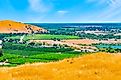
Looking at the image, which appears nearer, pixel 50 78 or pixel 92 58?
pixel 50 78

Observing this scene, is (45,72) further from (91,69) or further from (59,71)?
(91,69)

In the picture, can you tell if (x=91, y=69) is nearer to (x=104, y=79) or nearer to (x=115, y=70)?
(x=115, y=70)

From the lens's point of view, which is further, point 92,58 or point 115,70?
point 92,58

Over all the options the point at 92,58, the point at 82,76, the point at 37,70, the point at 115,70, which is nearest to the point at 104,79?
the point at 82,76

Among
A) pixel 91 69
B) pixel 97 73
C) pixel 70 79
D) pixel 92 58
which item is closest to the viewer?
pixel 70 79

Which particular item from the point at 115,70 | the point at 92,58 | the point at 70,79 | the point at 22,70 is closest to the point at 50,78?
the point at 70,79

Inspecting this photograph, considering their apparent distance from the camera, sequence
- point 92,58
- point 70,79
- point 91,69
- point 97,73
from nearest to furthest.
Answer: point 70,79 < point 97,73 < point 91,69 < point 92,58
